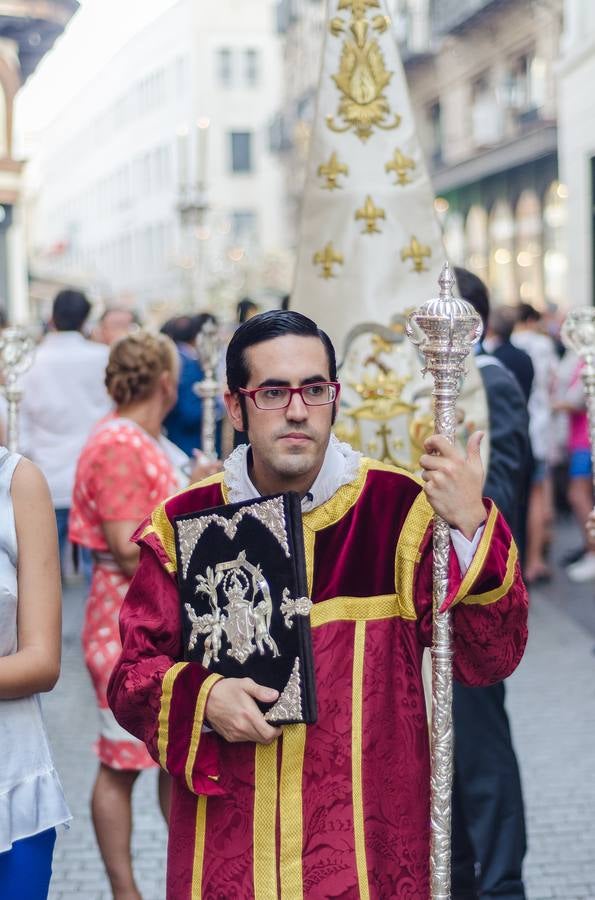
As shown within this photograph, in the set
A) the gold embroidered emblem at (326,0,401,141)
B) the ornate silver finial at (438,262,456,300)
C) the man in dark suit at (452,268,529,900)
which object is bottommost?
the man in dark suit at (452,268,529,900)

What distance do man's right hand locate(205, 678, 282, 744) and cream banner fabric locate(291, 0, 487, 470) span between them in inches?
71.6

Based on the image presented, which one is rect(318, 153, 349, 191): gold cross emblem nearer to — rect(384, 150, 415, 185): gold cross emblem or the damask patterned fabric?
rect(384, 150, 415, 185): gold cross emblem

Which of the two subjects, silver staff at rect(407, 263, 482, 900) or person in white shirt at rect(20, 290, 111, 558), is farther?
person in white shirt at rect(20, 290, 111, 558)

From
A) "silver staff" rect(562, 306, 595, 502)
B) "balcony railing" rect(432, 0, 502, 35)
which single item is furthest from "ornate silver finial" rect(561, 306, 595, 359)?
"balcony railing" rect(432, 0, 502, 35)

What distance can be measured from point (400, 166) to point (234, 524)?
6.52ft

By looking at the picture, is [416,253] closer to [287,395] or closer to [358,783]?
[287,395]

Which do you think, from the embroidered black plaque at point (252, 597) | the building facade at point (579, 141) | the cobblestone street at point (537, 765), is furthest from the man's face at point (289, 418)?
the building facade at point (579, 141)

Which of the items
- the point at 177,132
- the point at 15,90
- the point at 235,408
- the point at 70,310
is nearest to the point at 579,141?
the point at 15,90

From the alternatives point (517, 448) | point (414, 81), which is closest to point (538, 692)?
point (517, 448)

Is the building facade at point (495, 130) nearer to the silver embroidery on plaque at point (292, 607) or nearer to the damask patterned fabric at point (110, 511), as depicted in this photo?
the damask patterned fabric at point (110, 511)

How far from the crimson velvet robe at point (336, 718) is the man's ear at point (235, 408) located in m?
0.24

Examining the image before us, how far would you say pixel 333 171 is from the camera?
436 cm

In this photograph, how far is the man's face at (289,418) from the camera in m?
2.70

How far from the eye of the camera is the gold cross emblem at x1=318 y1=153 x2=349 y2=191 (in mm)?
4348
